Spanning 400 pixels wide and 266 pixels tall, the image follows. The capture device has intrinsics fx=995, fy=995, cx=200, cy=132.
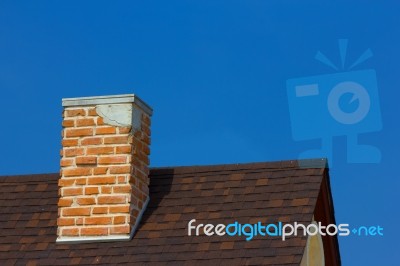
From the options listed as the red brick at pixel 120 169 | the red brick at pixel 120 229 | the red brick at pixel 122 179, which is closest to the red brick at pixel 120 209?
the red brick at pixel 120 229

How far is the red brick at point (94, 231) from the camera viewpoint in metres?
12.6

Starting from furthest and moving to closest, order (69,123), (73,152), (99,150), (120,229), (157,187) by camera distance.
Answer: (157,187)
(69,123)
(73,152)
(99,150)
(120,229)

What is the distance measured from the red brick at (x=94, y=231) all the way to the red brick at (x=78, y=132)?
1.29m

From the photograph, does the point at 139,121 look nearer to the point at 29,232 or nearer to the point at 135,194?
the point at 135,194

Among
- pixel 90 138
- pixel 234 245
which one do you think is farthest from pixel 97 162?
pixel 234 245

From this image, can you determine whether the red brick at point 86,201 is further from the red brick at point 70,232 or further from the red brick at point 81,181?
the red brick at point 70,232

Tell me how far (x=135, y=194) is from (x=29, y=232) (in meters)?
1.48

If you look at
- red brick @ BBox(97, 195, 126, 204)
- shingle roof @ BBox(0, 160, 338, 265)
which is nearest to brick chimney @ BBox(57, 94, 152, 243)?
red brick @ BBox(97, 195, 126, 204)

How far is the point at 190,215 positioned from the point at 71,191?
1641 mm

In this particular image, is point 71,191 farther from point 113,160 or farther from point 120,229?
point 120,229

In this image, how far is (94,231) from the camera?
1266 centimetres

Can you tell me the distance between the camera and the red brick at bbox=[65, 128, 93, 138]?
13.2 metres

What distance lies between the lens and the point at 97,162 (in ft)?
42.6

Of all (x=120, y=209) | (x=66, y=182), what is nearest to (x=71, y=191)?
(x=66, y=182)
